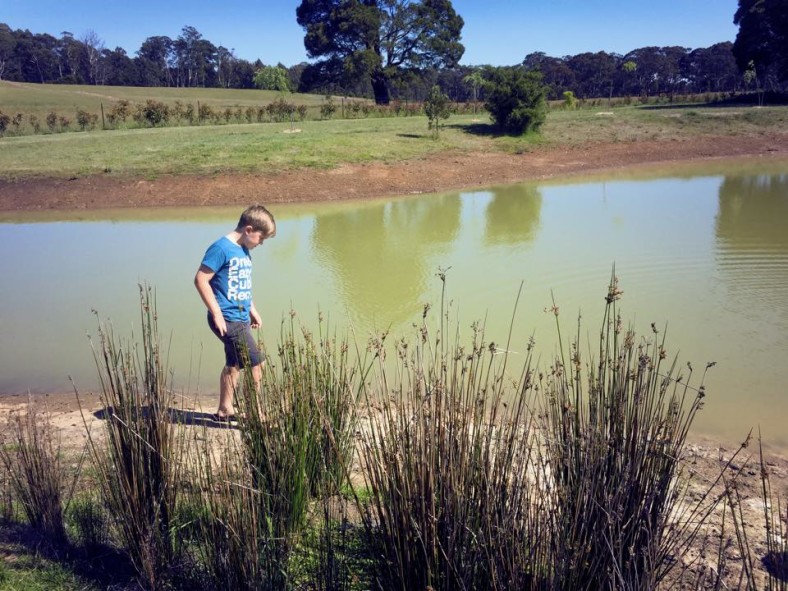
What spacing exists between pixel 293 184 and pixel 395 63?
30078 mm

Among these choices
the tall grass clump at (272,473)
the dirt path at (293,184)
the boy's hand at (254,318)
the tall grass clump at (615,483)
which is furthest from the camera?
the dirt path at (293,184)

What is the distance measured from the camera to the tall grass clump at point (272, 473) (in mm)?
2482

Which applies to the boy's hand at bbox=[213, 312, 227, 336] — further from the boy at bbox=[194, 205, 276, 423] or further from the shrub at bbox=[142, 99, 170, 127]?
the shrub at bbox=[142, 99, 170, 127]

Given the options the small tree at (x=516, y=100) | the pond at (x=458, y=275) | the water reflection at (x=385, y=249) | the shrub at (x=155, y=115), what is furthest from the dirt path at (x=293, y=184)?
the shrub at (x=155, y=115)

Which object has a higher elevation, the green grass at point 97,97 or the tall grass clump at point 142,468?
the green grass at point 97,97

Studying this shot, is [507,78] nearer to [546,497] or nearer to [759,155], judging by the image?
[759,155]

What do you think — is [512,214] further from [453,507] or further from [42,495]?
[453,507]

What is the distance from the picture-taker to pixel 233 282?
4406 millimetres

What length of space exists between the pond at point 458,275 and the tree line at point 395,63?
16.7 m

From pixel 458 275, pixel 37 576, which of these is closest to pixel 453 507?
pixel 37 576

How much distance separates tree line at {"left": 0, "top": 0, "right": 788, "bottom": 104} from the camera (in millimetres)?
41438

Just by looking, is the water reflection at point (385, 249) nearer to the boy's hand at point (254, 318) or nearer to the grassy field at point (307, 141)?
the boy's hand at point (254, 318)

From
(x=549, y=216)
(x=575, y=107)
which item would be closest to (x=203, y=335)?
(x=549, y=216)

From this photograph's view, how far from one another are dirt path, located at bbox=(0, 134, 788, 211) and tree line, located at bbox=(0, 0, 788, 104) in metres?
9.64
